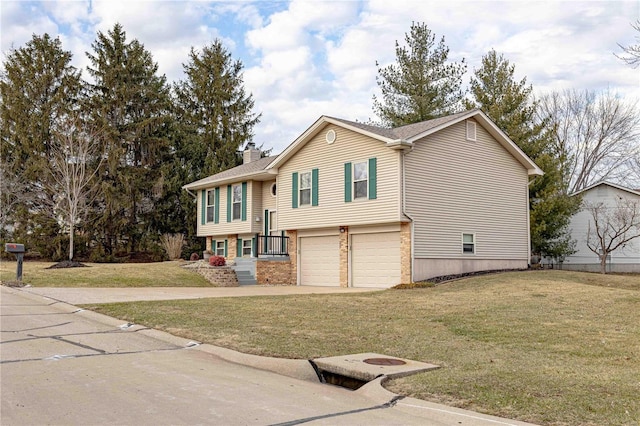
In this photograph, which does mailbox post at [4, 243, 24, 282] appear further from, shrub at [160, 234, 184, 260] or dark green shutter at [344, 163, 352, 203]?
shrub at [160, 234, 184, 260]

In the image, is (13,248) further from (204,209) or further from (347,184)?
(204,209)

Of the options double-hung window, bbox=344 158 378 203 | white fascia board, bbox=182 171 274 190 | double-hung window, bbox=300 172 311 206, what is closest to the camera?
double-hung window, bbox=344 158 378 203

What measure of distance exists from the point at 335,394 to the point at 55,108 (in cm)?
3470

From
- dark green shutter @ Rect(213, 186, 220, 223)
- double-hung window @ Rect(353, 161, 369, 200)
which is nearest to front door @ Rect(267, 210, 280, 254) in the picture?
dark green shutter @ Rect(213, 186, 220, 223)

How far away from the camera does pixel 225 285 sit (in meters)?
22.4

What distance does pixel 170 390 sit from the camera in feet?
19.9

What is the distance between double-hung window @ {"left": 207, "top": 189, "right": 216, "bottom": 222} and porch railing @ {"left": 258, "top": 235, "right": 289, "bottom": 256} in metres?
5.10

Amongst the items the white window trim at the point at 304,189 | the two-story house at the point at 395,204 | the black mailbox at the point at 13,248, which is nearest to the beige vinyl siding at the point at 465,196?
the two-story house at the point at 395,204

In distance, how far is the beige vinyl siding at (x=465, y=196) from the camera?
784 inches

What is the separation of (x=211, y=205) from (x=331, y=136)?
34.2ft

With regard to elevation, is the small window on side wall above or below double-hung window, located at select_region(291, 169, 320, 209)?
below

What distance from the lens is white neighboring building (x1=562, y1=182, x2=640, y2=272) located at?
1162 inches

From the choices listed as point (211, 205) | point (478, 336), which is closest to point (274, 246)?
point (211, 205)

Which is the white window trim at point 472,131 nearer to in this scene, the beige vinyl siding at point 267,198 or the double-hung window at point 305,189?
the double-hung window at point 305,189
